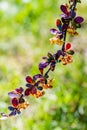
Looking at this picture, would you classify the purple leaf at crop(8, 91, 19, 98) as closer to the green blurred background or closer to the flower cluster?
the flower cluster

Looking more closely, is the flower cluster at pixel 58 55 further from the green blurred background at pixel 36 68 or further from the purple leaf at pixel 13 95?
the green blurred background at pixel 36 68

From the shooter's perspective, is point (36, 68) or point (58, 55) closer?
point (58, 55)

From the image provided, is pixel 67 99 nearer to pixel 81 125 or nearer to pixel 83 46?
pixel 81 125

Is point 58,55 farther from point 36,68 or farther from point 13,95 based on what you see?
point 36,68

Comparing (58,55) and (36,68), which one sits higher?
(36,68)

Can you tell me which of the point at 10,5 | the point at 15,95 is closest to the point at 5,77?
the point at 10,5

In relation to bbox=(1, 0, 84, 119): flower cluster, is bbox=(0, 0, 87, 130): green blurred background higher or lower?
higher

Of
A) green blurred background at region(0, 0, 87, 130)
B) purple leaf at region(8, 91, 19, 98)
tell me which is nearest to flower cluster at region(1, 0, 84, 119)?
purple leaf at region(8, 91, 19, 98)

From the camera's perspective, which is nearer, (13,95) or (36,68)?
(13,95)

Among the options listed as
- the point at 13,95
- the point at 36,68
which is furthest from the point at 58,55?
the point at 36,68
